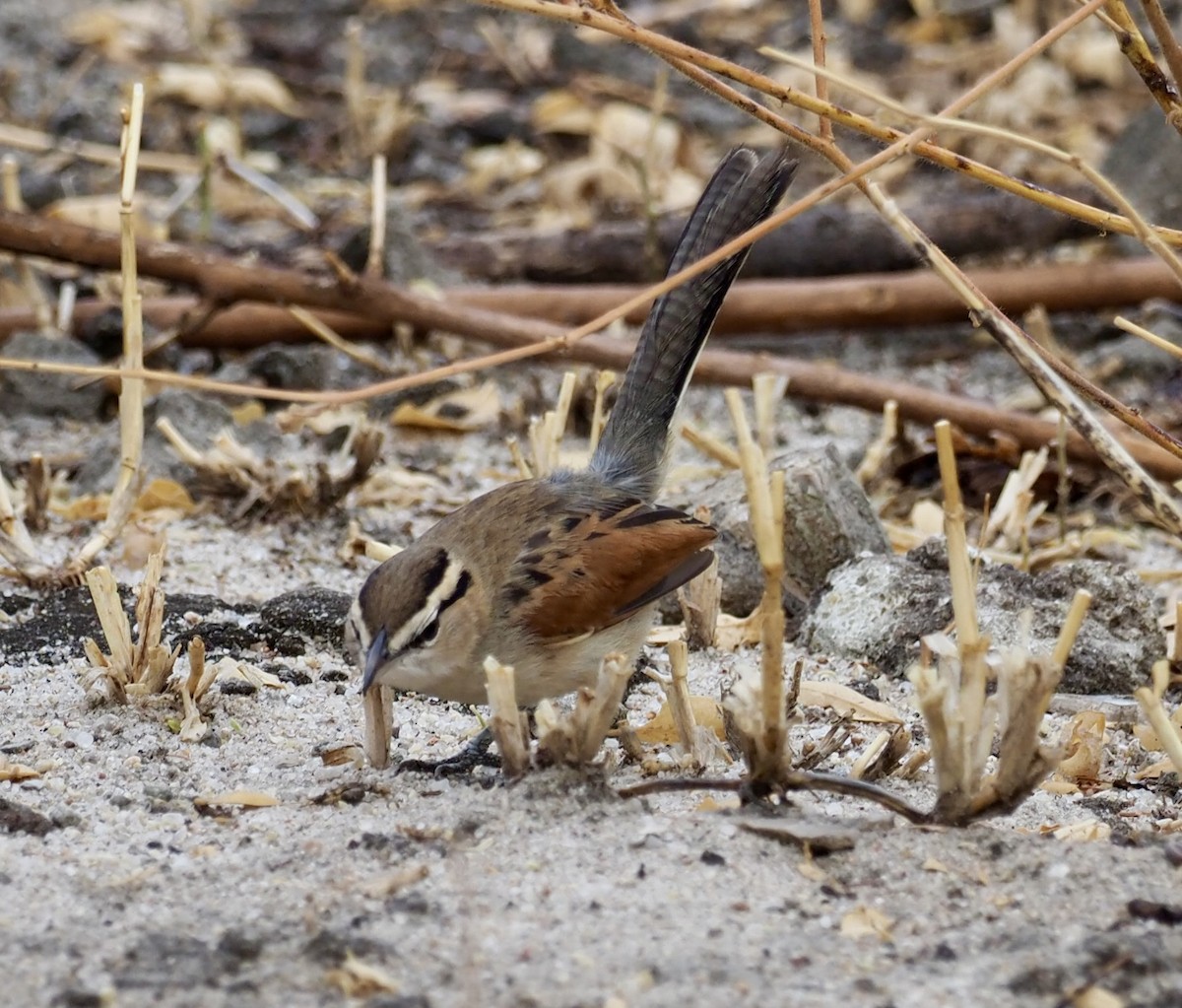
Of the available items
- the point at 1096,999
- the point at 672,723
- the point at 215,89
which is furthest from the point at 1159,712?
the point at 215,89

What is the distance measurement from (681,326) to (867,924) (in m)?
2.61

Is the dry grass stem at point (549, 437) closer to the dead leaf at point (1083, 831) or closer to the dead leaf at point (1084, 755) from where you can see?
the dead leaf at point (1084, 755)

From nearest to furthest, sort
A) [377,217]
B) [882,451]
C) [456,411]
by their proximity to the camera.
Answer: [882,451]
[377,217]
[456,411]

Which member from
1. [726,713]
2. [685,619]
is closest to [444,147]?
[685,619]

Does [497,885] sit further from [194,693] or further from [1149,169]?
[1149,169]

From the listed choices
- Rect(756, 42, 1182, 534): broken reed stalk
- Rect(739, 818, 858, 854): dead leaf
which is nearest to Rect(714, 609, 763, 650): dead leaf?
Rect(739, 818, 858, 854): dead leaf

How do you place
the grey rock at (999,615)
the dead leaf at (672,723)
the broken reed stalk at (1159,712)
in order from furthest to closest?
the grey rock at (999,615) → the dead leaf at (672,723) → the broken reed stalk at (1159,712)

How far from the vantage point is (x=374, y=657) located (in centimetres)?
409

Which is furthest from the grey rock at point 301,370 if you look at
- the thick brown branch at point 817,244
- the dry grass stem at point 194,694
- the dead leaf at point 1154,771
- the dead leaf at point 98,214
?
the dead leaf at point 1154,771

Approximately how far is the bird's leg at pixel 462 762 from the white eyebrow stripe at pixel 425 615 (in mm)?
286

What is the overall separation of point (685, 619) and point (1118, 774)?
142cm

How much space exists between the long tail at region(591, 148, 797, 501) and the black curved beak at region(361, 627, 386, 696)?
1450 mm

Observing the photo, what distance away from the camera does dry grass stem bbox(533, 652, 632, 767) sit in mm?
3664

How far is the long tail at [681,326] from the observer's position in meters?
5.37
